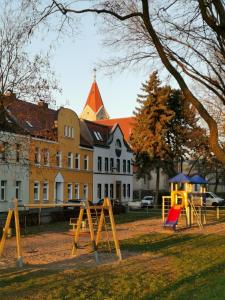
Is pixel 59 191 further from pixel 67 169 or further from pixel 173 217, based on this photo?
pixel 173 217

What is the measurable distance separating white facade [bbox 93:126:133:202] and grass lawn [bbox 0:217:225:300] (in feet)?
140

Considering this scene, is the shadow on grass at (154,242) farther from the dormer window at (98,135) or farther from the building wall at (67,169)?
the dormer window at (98,135)

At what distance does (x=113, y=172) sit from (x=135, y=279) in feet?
170

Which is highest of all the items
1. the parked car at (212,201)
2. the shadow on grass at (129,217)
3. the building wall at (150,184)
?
the building wall at (150,184)

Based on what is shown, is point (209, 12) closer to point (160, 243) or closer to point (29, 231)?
point (160, 243)

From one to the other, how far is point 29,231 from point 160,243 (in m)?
8.28

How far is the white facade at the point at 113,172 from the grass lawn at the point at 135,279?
42.7 metres

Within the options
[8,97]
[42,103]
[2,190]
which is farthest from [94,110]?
[8,97]

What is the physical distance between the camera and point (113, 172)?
63.1 m

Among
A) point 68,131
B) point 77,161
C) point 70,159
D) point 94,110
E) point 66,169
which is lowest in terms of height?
point 66,169

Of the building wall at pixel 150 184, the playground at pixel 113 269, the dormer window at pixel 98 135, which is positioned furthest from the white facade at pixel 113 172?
the playground at pixel 113 269

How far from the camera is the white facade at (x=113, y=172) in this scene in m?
59.4

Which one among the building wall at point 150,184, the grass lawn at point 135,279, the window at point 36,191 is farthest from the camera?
the building wall at point 150,184

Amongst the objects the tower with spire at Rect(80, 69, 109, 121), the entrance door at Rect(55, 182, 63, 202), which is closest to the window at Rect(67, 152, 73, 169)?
the entrance door at Rect(55, 182, 63, 202)
